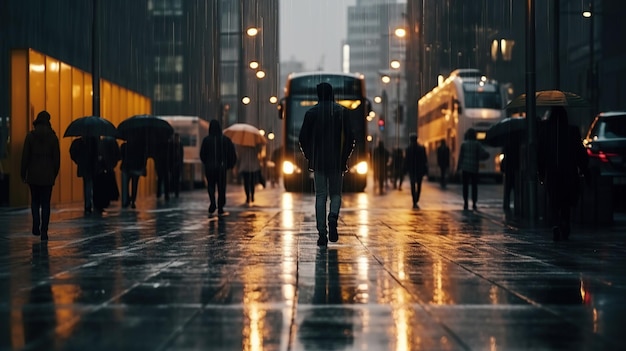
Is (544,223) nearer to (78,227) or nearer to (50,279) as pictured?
(78,227)

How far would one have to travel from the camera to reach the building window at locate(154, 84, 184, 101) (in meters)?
92.2

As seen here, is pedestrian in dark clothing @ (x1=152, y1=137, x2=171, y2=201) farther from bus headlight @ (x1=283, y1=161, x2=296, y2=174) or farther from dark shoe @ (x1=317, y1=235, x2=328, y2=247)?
dark shoe @ (x1=317, y1=235, x2=328, y2=247)

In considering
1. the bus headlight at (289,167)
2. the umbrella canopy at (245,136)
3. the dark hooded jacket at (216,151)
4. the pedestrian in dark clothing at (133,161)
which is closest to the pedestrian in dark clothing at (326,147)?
the dark hooded jacket at (216,151)

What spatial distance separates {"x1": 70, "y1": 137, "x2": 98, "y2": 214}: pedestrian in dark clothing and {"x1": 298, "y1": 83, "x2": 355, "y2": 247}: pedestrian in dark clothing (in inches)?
369

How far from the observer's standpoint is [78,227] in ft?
51.9

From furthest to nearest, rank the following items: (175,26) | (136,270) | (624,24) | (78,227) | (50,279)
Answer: (175,26) < (624,24) < (78,227) < (136,270) < (50,279)

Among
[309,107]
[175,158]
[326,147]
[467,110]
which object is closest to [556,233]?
[326,147]

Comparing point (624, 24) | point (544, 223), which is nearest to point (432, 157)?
point (624, 24)

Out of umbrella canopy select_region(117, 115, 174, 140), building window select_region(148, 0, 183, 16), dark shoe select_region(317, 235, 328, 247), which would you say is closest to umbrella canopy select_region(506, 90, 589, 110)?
dark shoe select_region(317, 235, 328, 247)

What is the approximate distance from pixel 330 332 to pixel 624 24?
4186 centimetres

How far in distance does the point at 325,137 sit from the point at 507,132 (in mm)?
8722

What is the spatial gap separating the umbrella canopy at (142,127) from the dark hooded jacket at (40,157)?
1040 centimetres

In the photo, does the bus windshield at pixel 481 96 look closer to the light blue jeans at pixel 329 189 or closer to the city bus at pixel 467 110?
the city bus at pixel 467 110

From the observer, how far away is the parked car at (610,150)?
19203 mm
